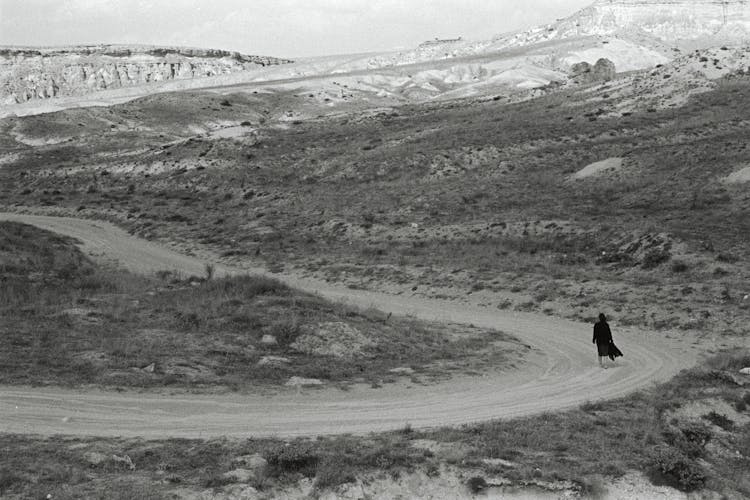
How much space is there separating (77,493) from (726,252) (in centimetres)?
2685

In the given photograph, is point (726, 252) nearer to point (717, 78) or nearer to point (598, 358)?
point (598, 358)

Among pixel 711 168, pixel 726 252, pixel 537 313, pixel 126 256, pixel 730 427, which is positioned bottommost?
pixel 730 427

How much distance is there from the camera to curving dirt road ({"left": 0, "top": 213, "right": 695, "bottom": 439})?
14727mm

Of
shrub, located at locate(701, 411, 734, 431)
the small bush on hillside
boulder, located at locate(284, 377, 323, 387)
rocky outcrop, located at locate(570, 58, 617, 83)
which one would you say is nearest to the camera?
shrub, located at locate(701, 411, 734, 431)

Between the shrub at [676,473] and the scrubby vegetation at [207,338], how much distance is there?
6.95 m

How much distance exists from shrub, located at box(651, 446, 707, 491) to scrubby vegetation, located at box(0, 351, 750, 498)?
0.02 m

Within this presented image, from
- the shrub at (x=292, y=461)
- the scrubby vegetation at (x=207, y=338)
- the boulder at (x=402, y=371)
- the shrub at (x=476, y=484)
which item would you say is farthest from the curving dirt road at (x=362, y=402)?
the shrub at (x=476, y=484)

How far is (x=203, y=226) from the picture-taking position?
4994 centimetres

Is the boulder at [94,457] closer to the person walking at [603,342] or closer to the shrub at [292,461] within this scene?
the shrub at [292,461]

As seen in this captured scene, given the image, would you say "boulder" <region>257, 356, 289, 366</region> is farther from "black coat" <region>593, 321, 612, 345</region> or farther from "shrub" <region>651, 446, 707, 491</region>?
"shrub" <region>651, 446, 707, 491</region>

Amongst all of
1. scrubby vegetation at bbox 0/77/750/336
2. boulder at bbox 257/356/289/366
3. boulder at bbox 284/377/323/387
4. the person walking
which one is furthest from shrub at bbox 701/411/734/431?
boulder at bbox 257/356/289/366

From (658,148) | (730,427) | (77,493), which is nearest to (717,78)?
(658,148)

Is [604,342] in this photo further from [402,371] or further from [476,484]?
[476,484]

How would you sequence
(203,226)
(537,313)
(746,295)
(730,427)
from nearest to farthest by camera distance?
(730,427) < (746,295) < (537,313) < (203,226)
